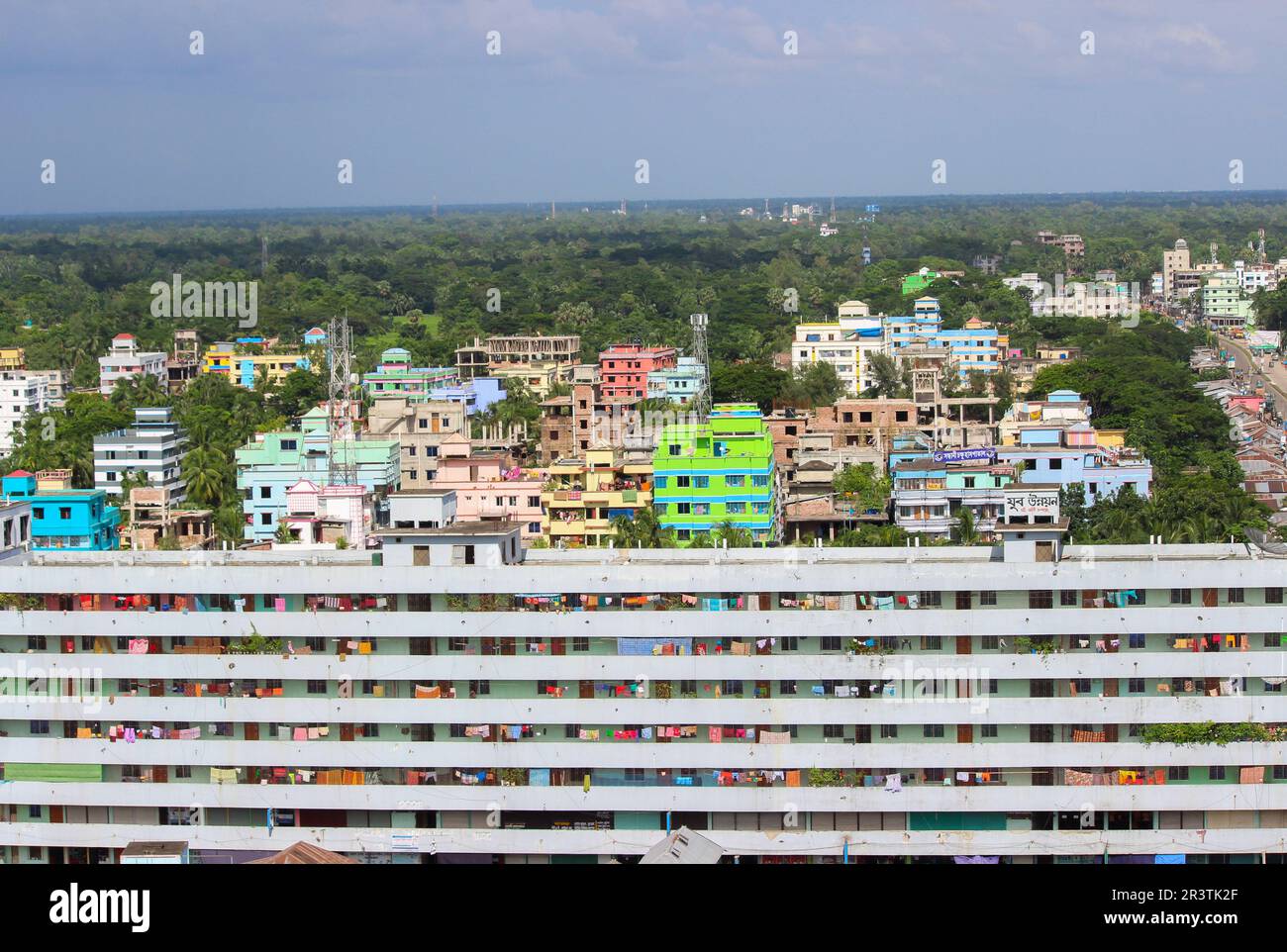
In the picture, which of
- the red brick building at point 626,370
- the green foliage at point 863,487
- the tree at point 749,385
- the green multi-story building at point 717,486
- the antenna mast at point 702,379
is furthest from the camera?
the red brick building at point 626,370

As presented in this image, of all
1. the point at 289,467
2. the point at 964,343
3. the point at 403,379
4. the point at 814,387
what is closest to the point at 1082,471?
the point at 814,387

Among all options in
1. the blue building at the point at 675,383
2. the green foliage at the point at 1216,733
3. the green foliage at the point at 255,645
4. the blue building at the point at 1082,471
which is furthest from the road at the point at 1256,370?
the green foliage at the point at 255,645

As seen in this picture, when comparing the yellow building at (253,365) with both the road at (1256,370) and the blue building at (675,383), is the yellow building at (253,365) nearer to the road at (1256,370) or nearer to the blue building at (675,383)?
the blue building at (675,383)

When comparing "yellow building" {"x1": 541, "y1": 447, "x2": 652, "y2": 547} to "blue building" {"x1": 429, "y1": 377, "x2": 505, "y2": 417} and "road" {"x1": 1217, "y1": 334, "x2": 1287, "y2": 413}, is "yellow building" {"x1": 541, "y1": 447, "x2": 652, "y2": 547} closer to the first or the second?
"blue building" {"x1": 429, "y1": 377, "x2": 505, "y2": 417}

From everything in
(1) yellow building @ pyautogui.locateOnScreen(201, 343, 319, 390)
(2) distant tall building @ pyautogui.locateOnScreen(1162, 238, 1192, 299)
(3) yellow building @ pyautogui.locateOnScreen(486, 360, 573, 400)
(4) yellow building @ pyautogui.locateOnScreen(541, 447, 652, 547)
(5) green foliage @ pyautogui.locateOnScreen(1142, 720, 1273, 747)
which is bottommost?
(5) green foliage @ pyautogui.locateOnScreen(1142, 720, 1273, 747)

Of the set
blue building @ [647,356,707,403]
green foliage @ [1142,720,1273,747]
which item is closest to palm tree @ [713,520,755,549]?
green foliage @ [1142,720,1273,747]

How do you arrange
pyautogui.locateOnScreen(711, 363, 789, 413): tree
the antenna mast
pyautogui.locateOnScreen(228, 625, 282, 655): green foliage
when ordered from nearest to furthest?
pyautogui.locateOnScreen(228, 625, 282, 655): green foliage
the antenna mast
pyautogui.locateOnScreen(711, 363, 789, 413): tree
